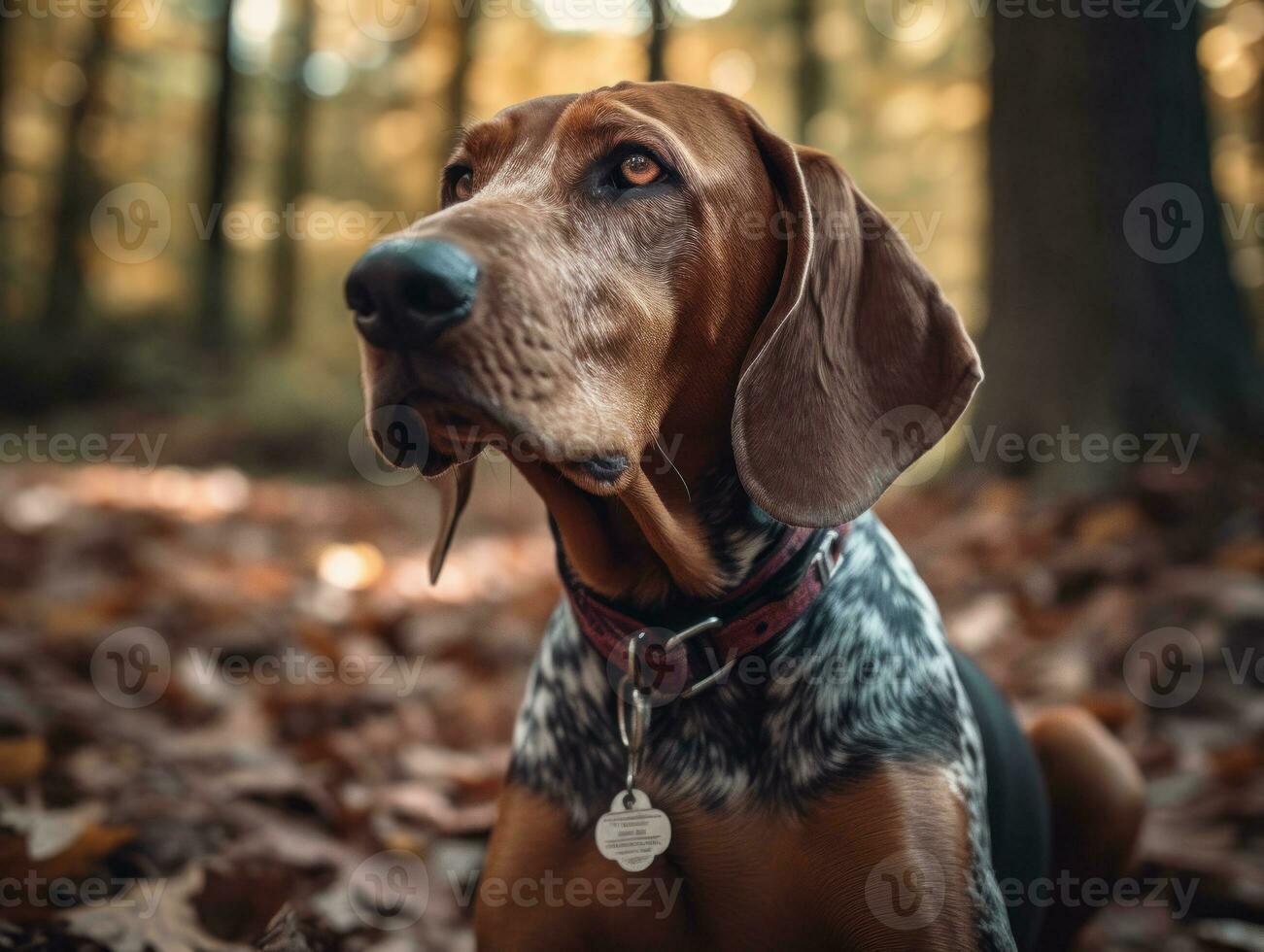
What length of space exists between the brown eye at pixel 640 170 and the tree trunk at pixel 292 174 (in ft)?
58.5

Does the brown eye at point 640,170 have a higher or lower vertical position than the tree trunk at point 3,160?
lower

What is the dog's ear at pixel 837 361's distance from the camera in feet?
7.80

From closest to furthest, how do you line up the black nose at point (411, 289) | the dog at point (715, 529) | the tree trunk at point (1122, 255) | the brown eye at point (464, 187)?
the black nose at point (411, 289) → the dog at point (715, 529) → the brown eye at point (464, 187) → the tree trunk at point (1122, 255)

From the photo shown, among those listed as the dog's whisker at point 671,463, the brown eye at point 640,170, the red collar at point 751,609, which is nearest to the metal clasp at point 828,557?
the red collar at point 751,609

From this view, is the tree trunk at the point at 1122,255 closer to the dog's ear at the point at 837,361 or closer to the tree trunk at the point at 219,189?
the dog's ear at the point at 837,361

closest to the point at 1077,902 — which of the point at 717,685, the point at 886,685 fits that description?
the point at 886,685

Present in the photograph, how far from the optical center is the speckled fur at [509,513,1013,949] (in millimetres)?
2273

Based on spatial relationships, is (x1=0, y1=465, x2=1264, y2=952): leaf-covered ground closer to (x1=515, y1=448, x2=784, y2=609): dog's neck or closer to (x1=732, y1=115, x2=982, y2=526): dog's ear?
(x1=515, y1=448, x2=784, y2=609): dog's neck

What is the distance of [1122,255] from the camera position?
616 cm

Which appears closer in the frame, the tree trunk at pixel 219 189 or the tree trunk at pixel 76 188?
the tree trunk at pixel 219 189

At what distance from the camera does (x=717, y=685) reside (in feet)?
7.93

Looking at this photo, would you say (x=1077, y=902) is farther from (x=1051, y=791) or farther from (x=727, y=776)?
(x=727, y=776)

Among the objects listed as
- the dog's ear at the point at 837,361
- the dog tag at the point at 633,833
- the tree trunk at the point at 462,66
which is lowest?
the dog tag at the point at 633,833

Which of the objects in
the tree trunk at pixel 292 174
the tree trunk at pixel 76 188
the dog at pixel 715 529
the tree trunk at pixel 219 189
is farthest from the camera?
the tree trunk at pixel 292 174
